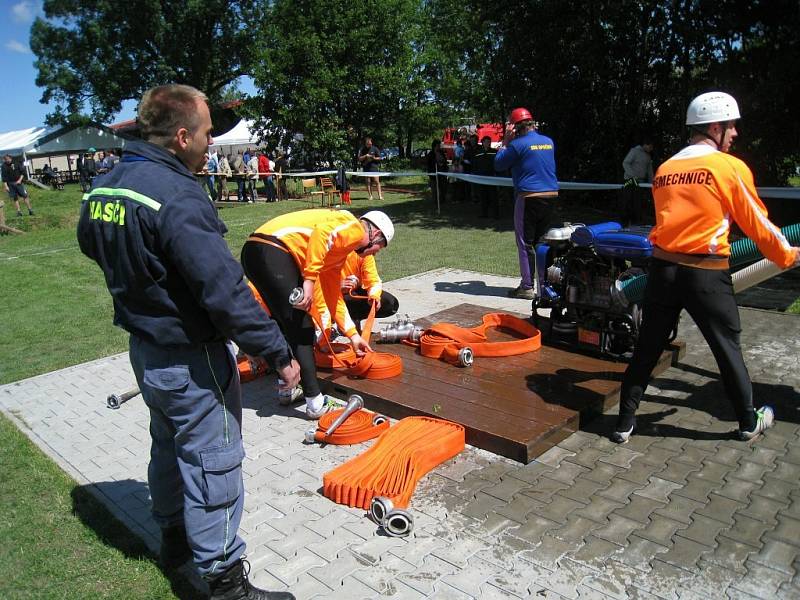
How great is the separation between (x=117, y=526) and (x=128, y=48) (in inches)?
1801

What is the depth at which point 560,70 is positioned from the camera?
594 inches

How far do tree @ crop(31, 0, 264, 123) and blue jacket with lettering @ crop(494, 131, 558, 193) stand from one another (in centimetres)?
3821

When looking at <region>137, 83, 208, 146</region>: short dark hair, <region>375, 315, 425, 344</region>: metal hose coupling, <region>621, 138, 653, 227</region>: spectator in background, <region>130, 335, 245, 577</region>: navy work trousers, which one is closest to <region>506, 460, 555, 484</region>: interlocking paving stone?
<region>130, 335, 245, 577</region>: navy work trousers

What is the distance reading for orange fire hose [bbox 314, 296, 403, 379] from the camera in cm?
514

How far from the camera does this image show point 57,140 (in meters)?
42.0

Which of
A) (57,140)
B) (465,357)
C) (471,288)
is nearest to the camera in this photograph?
(465,357)

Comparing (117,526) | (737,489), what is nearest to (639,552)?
(737,489)

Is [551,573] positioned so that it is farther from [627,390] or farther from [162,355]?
[162,355]

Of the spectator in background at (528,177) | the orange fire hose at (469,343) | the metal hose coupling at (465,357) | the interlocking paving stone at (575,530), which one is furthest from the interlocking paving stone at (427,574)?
the spectator in background at (528,177)

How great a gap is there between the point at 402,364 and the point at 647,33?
12.0m

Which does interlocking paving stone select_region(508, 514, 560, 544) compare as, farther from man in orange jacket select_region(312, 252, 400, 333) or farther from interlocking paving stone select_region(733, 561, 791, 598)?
man in orange jacket select_region(312, 252, 400, 333)

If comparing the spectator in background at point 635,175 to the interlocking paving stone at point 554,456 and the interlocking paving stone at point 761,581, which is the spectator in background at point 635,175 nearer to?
the interlocking paving stone at point 554,456

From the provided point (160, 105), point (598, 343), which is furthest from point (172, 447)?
point (598, 343)

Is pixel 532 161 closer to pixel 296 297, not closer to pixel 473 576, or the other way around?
pixel 296 297
